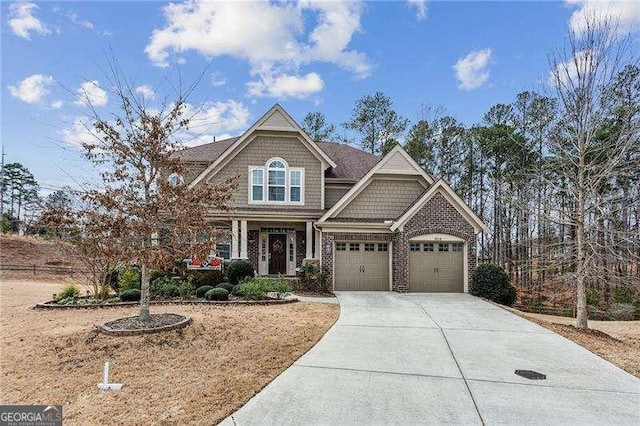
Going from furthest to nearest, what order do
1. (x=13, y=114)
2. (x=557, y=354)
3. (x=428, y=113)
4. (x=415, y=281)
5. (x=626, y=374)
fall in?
1. (x=428, y=113)
2. (x=415, y=281)
3. (x=13, y=114)
4. (x=557, y=354)
5. (x=626, y=374)

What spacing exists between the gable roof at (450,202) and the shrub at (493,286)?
1796 millimetres

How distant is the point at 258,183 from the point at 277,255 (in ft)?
12.1

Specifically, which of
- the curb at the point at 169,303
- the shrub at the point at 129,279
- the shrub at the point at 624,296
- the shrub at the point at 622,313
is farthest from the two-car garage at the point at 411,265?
the shrub at the point at 624,296

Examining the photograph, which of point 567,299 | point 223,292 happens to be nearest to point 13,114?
point 223,292

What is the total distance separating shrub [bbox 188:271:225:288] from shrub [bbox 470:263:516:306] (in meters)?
10.7

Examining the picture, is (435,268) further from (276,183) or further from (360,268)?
(276,183)

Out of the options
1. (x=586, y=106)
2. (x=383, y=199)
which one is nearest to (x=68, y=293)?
(x=383, y=199)

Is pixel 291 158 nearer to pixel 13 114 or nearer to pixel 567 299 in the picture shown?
pixel 13 114

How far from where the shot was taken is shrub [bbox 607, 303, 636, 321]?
18688 millimetres

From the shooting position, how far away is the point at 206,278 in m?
15.5

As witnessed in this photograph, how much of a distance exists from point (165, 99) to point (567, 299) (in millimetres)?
23373

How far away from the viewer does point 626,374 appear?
653 cm

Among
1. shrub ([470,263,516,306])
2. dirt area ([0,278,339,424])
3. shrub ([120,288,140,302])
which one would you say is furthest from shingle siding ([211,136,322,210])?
dirt area ([0,278,339,424])

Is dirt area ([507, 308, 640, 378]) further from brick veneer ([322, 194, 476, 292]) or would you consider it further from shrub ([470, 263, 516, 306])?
brick veneer ([322, 194, 476, 292])
